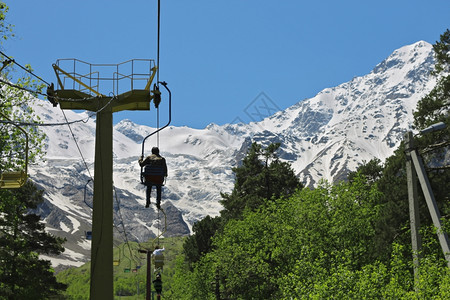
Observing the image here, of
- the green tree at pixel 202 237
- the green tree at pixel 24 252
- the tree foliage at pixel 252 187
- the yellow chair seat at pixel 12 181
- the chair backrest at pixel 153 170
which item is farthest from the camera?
the green tree at pixel 202 237

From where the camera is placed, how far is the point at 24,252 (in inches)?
1820

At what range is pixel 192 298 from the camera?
81.7m

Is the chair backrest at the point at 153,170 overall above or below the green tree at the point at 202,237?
below

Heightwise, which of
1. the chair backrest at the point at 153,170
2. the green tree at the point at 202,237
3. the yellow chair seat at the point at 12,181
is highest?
the green tree at the point at 202,237

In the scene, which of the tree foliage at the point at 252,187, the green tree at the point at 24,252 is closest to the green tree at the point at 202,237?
the tree foliage at the point at 252,187

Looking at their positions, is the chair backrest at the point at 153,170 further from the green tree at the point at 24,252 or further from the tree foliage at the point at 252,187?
the tree foliage at the point at 252,187

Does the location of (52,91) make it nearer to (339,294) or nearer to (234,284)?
(339,294)

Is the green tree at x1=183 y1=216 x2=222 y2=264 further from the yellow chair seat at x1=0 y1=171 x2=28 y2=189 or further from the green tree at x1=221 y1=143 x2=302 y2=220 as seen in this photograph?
the yellow chair seat at x1=0 y1=171 x2=28 y2=189

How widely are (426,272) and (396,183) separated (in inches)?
1239

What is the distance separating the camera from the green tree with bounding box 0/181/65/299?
46.8 meters

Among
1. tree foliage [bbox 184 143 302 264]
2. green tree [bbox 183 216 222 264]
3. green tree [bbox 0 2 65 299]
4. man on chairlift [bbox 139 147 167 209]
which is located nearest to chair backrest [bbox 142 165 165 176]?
man on chairlift [bbox 139 147 167 209]

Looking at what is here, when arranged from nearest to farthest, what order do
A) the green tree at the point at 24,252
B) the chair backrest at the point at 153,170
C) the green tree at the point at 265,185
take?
the chair backrest at the point at 153,170 → the green tree at the point at 24,252 → the green tree at the point at 265,185

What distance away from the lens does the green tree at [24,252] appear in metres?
46.8

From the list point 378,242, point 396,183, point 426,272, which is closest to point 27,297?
point 378,242
